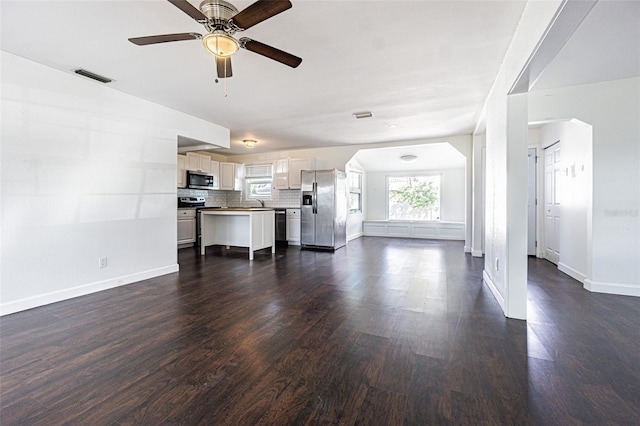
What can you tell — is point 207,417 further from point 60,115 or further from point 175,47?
point 60,115

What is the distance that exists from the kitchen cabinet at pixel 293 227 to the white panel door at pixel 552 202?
5.22m

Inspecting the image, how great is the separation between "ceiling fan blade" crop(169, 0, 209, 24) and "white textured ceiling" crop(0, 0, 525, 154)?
33 cm

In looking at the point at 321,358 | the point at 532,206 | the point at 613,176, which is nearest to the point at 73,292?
the point at 321,358

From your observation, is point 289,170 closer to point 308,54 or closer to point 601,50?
point 308,54

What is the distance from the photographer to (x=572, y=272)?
4012 mm

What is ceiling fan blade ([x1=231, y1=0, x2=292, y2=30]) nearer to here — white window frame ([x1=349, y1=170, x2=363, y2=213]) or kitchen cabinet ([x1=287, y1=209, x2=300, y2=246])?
kitchen cabinet ([x1=287, y1=209, x2=300, y2=246])

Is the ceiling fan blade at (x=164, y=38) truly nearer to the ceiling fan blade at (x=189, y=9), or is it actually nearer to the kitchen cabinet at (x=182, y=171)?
the ceiling fan blade at (x=189, y=9)

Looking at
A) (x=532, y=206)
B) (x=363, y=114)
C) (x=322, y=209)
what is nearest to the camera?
(x=363, y=114)

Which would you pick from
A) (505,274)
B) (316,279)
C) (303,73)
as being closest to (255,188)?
(316,279)

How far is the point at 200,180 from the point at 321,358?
6.12 m

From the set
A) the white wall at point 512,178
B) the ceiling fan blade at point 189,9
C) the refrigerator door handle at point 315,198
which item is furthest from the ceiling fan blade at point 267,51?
the refrigerator door handle at point 315,198

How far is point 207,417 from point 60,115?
3.57 metres

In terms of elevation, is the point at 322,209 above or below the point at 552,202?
below

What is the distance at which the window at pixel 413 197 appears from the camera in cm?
835
